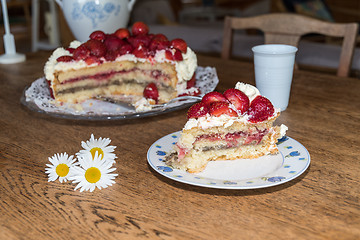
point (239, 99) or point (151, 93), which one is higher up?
point (239, 99)

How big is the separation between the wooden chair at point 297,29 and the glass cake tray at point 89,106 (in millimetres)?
558

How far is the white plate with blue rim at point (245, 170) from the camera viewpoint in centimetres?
93

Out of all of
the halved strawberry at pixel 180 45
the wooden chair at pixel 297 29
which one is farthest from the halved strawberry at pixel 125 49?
the wooden chair at pixel 297 29

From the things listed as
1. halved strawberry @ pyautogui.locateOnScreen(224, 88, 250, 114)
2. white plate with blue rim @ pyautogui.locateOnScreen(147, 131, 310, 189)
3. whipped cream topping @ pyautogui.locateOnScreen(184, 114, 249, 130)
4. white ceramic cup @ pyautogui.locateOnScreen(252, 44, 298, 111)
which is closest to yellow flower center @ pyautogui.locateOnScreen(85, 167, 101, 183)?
white plate with blue rim @ pyautogui.locateOnScreen(147, 131, 310, 189)

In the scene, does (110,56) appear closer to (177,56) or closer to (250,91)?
(177,56)

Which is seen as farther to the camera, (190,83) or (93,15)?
(93,15)

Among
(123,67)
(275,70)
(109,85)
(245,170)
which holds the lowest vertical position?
(109,85)

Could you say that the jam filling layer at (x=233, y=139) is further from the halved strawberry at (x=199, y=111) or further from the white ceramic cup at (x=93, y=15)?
the white ceramic cup at (x=93, y=15)

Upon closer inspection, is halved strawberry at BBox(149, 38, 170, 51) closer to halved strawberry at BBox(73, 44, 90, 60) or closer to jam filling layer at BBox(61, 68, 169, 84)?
jam filling layer at BBox(61, 68, 169, 84)

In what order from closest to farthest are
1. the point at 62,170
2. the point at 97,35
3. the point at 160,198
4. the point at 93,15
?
the point at 160,198 < the point at 62,170 < the point at 97,35 < the point at 93,15

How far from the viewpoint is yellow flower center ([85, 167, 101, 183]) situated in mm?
991

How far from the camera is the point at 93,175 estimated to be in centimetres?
100

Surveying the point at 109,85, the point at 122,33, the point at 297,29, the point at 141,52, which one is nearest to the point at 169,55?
the point at 141,52

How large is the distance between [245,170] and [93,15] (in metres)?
1.37
